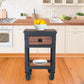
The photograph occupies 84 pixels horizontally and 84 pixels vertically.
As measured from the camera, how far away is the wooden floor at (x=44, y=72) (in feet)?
11.8

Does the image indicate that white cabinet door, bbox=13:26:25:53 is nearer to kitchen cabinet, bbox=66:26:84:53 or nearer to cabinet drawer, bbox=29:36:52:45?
kitchen cabinet, bbox=66:26:84:53

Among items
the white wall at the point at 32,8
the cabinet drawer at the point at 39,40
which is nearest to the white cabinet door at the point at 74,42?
the white wall at the point at 32,8

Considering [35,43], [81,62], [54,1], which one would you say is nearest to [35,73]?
[35,43]

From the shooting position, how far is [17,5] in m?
5.94

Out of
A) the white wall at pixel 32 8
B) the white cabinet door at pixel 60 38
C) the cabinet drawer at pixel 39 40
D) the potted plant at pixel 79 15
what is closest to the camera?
the cabinet drawer at pixel 39 40

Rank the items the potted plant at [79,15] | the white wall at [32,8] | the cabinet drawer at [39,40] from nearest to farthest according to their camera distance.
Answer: the cabinet drawer at [39,40], the potted plant at [79,15], the white wall at [32,8]

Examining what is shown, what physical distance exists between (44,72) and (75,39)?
134cm

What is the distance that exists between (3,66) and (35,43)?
4.03ft

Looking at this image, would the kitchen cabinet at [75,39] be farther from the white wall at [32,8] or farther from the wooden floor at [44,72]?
the white wall at [32,8]

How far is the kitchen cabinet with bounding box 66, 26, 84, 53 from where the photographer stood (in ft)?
16.1

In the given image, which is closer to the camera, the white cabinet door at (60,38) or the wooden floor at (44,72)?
the wooden floor at (44,72)

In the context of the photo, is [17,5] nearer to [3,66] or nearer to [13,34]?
[13,34]

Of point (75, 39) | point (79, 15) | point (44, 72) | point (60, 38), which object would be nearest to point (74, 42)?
point (75, 39)

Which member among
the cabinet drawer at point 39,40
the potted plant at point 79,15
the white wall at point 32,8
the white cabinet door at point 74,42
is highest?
the white wall at point 32,8
